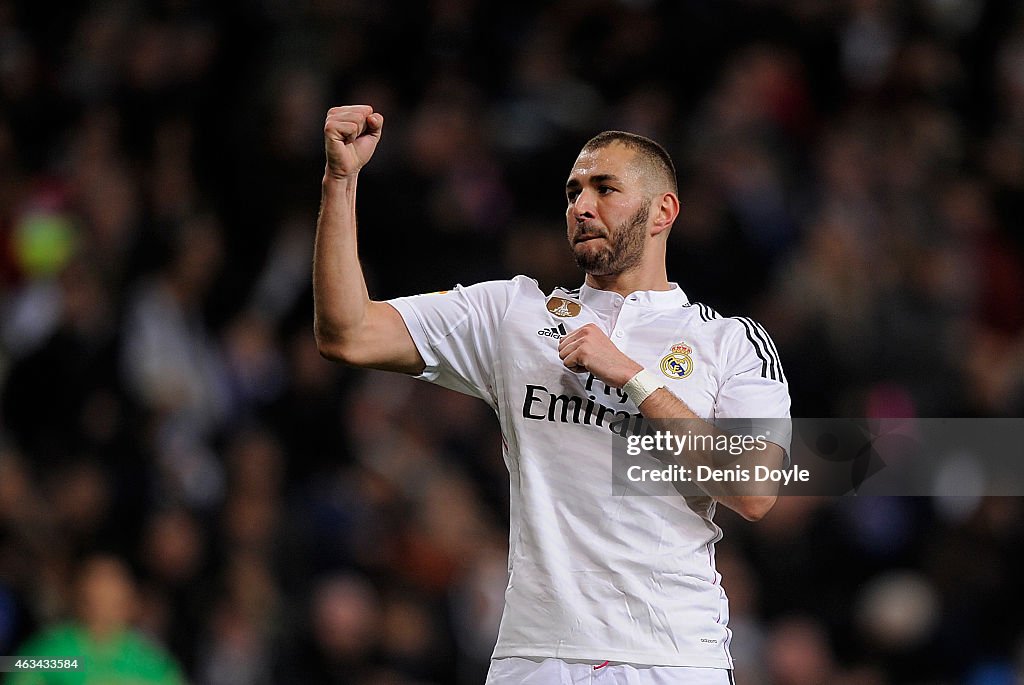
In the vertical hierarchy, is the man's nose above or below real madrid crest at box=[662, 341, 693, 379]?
above

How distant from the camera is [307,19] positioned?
1070 cm

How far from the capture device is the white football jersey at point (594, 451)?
3.81 meters

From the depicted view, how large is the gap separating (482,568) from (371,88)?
12.7 feet

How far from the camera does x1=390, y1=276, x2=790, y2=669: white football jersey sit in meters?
3.81

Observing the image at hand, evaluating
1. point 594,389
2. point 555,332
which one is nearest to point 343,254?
point 555,332

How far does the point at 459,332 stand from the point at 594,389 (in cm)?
44

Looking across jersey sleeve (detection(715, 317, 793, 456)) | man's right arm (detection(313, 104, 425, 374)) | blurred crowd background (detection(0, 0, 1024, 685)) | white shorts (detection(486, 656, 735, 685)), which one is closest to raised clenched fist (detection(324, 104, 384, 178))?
man's right arm (detection(313, 104, 425, 374))

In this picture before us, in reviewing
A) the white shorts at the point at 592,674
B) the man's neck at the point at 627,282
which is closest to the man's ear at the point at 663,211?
the man's neck at the point at 627,282

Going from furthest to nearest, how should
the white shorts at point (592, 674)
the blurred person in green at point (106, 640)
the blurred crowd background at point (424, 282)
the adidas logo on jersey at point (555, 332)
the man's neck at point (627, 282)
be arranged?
the blurred crowd background at point (424, 282) → the blurred person in green at point (106, 640) → the man's neck at point (627, 282) → the adidas logo on jersey at point (555, 332) → the white shorts at point (592, 674)

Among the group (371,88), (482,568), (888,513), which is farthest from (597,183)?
(371,88)

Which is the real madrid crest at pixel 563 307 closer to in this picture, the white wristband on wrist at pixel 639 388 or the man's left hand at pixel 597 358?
the man's left hand at pixel 597 358

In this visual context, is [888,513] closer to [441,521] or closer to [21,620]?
[441,521]

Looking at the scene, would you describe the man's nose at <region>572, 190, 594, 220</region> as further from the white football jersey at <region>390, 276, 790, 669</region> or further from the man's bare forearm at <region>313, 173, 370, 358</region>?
the man's bare forearm at <region>313, 173, 370, 358</region>

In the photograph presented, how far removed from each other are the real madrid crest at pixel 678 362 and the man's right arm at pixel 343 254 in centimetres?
82
